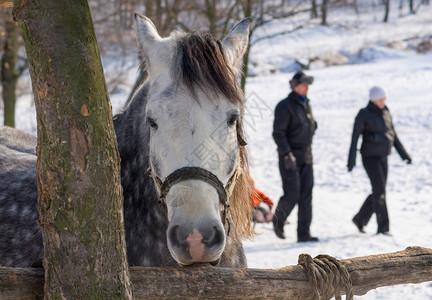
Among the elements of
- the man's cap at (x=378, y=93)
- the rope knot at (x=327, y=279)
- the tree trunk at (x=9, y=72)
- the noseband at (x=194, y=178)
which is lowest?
the rope knot at (x=327, y=279)

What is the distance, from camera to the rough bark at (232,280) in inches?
83.4

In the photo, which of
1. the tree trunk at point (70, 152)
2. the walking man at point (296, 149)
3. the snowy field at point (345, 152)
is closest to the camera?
the tree trunk at point (70, 152)

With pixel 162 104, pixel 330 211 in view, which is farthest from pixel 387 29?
pixel 162 104

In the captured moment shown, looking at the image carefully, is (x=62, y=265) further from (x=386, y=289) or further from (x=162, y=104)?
(x=386, y=289)

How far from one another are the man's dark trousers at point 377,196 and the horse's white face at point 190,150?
18.5ft

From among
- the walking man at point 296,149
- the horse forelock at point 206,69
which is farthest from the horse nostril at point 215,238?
the walking man at point 296,149

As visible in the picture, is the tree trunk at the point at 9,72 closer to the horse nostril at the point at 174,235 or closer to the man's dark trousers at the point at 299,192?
the man's dark trousers at the point at 299,192

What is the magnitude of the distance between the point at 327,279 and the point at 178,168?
889 millimetres

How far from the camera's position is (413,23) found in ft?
144

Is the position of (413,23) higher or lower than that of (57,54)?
higher

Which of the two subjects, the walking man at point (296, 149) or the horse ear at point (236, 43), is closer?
the horse ear at point (236, 43)

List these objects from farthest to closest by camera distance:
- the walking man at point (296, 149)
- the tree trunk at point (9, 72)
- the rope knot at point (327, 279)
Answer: the tree trunk at point (9, 72) < the walking man at point (296, 149) < the rope knot at point (327, 279)

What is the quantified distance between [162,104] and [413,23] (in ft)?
149

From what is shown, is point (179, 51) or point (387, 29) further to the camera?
point (387, 29)
